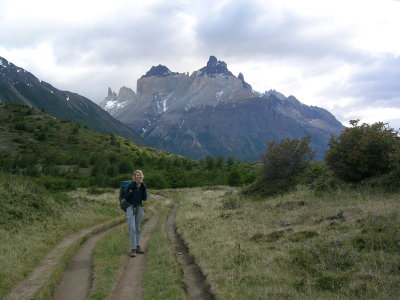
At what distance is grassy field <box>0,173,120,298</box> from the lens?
1195 cm

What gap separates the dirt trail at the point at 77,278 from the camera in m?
10.1

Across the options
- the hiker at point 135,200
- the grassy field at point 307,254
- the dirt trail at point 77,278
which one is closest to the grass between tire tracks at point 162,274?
the grassy field at point 307,254

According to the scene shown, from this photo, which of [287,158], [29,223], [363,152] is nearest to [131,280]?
[29,223]

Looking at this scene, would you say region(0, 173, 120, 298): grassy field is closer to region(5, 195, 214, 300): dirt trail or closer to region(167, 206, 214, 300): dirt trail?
region(5, 195, 214, 300): dirt trail

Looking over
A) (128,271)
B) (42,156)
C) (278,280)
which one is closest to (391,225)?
(278,280)

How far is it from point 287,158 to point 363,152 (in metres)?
9.83

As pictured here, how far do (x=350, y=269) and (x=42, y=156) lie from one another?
3474 inches

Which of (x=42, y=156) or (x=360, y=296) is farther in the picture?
(x=42, y=156)

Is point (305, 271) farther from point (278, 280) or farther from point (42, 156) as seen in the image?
point (42, 156)

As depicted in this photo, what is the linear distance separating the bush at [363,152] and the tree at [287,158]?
23.2 feet

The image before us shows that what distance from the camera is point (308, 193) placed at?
26.3 m

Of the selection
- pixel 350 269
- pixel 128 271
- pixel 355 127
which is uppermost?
pixel 355 127

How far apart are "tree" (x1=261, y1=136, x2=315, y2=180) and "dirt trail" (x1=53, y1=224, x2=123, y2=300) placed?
21.2m

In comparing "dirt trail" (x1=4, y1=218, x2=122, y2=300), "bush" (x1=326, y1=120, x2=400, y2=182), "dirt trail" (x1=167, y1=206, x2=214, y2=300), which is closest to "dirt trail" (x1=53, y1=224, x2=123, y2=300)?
"dirt trail" (x1=4, y1=218, x2=122, y2=300)
